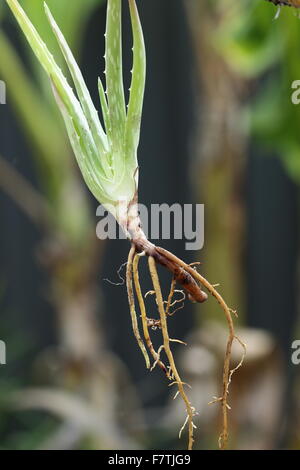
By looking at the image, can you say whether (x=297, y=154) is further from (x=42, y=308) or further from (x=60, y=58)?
(x=42, y=308)

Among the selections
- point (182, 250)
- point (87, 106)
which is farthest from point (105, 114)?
point (182, 250)

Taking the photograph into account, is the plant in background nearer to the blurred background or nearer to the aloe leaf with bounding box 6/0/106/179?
the aloe leaf with bounding box 6/0/106/179

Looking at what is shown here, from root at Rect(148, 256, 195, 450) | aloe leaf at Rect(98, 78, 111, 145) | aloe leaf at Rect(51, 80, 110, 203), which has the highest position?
aloe leaf at Rect(98, 78, 111, 145)

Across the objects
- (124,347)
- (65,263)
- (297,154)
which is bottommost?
(124,347)

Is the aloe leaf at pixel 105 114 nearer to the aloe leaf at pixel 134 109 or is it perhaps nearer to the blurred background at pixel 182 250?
the aloe leaf at pixel 134 109

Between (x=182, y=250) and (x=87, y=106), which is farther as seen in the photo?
(x=182, y=250)

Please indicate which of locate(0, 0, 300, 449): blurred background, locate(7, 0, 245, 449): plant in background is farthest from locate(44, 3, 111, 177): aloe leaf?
locate(0, 0, 300, 449): blurred background

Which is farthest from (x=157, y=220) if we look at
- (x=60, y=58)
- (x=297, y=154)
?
(x=297, y=154)

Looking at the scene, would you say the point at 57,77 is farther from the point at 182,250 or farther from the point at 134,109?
the point at 182,250
